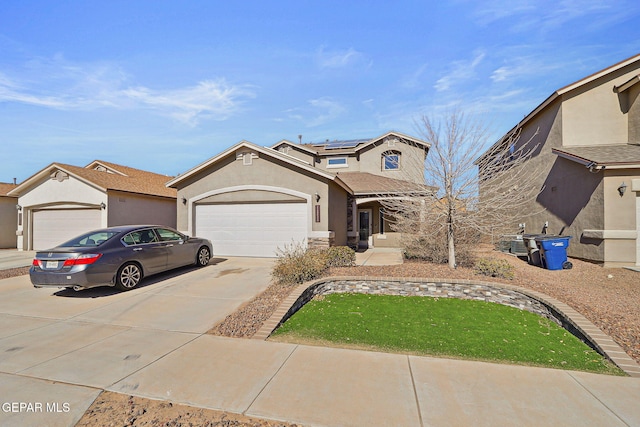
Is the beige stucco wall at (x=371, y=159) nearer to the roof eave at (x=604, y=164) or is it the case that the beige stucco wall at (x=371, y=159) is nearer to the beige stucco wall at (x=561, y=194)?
the beige stucco wall at (x=561, y=194)

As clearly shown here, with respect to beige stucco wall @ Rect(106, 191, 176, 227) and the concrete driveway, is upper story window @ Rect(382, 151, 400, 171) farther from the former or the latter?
beige stucco wall @ Rect(106, 191, 176, 227)

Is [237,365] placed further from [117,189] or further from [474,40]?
[117,189]

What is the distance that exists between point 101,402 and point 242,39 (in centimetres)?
1042

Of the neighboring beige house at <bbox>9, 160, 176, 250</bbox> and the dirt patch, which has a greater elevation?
the neighboring beige house at <bbox>9, 160, 176, 250</bbox>

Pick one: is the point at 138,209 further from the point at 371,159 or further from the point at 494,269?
the point at 494,269

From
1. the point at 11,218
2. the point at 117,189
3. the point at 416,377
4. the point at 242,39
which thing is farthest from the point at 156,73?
the point at 11,218

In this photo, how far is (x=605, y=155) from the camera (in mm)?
10828

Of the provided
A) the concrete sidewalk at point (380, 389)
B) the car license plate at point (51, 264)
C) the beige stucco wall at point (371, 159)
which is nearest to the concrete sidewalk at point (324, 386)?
the concrete sidewalk at point (380, 389)

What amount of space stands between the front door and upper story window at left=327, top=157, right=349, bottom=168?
4.69m

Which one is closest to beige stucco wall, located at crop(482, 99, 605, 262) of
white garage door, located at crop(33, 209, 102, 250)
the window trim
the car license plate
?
the window trim

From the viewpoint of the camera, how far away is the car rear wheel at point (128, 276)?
761 centimetres

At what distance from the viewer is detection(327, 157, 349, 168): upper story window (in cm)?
2055

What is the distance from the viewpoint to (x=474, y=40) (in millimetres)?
9992

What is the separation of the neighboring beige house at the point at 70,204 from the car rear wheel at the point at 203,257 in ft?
23.1
